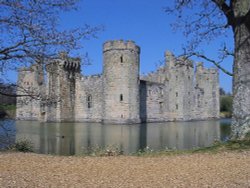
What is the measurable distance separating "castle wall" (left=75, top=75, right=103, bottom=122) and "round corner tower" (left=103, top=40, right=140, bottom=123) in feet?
11.2

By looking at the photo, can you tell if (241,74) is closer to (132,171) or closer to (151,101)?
(132,171)

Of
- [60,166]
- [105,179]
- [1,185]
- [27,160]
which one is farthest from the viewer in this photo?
[27,160]

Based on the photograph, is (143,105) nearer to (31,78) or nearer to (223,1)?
(31,78)

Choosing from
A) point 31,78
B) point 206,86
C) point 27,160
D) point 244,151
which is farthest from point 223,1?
point 206,86

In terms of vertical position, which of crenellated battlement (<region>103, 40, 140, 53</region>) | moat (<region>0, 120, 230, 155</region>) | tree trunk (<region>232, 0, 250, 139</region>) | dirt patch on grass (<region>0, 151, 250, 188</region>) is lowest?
moat (<region>0, 120, 230, 155</region>)

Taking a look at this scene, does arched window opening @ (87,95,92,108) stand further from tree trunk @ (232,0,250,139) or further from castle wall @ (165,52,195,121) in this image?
tree trunk @ (232,0,250,139)

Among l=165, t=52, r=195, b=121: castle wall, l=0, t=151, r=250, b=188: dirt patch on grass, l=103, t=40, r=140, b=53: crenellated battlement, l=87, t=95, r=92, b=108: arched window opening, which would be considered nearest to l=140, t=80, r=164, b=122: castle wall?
l=165, t=52, r=195, b=121: castle wall

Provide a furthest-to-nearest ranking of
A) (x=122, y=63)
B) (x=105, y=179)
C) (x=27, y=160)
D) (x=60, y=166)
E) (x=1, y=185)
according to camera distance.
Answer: (x=122, y=63), (x=27, y=160), (x=60, y=166), (x=105, y=179), (x=1, y=185)

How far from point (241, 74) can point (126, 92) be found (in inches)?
878

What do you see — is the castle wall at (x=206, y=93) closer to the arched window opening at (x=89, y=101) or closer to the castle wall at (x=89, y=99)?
the castle wall at (x=89, y=99)

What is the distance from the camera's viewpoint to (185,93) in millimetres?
40219

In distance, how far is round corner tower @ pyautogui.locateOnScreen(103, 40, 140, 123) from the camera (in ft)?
102

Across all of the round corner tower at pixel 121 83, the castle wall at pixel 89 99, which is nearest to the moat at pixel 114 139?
the round corner tower at pixel 121 83

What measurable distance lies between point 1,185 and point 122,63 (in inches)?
1058
